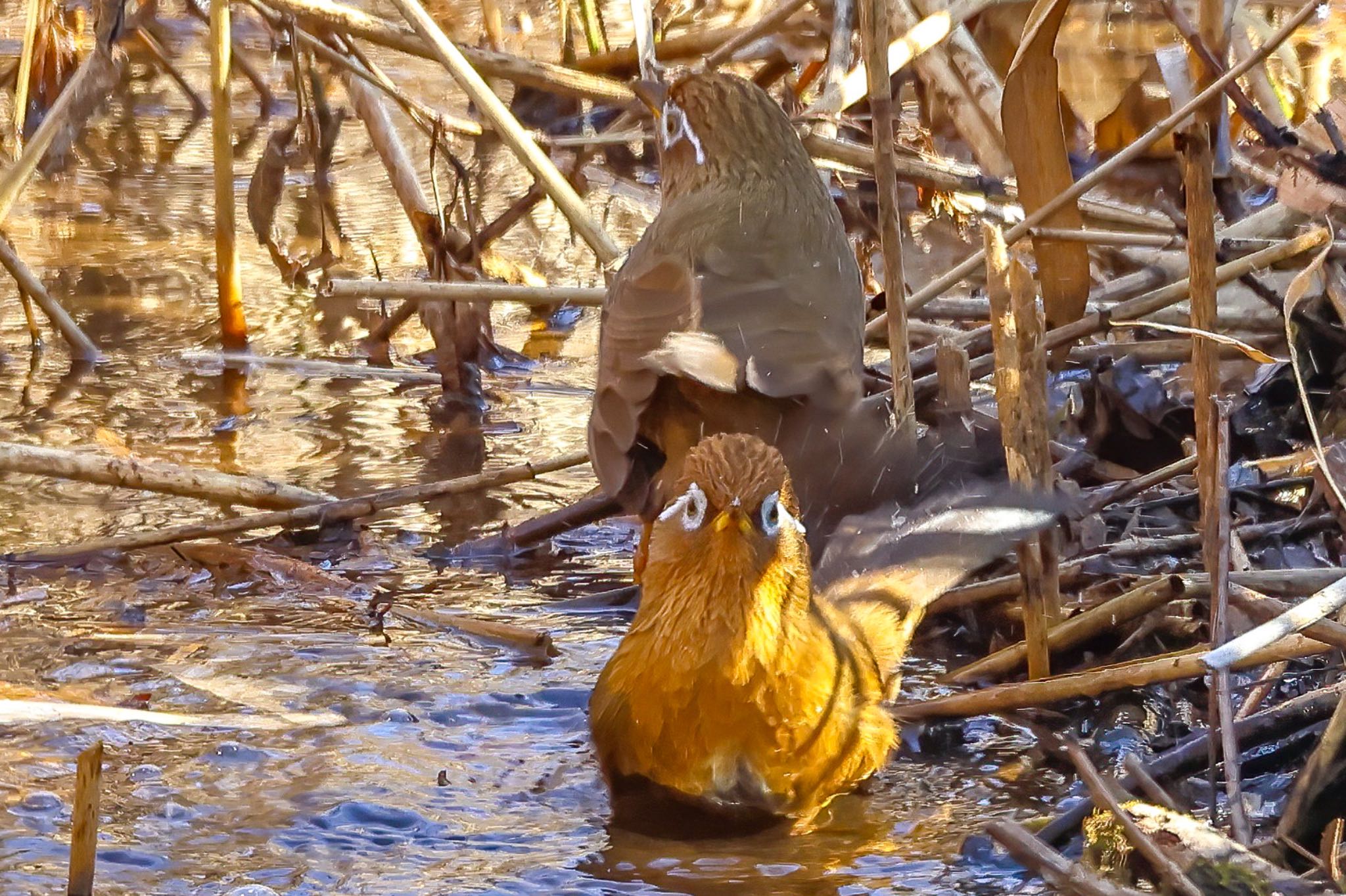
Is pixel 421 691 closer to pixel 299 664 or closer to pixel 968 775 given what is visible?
pixel 299 664

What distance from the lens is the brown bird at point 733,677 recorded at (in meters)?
3.21

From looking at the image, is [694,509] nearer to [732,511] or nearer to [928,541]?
[732,511]

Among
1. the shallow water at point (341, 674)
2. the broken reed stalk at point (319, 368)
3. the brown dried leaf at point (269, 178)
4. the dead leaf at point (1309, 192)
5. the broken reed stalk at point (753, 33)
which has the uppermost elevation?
the broken reed stalk at point (753, 33)

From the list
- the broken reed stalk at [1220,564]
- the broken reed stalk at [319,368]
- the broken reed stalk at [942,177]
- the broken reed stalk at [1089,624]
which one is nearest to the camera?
the broken reed stalk at [1220,564]

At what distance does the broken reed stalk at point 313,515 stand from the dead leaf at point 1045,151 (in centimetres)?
128

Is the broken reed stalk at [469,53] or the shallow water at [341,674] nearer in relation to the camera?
the shallow water at [341,674]

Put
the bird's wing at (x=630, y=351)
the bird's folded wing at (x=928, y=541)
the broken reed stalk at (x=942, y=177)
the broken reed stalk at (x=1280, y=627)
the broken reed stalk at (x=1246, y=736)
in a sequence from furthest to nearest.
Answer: the broken reed stalk at (x=942, y=177), the bird's wing at (x=630, y=351), the bird's folded wing at (x=928, y=541), the broken reed stalk at (x=1246, y=736), the broken reed stalk at (x=1280, y=627)

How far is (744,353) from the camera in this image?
3854mm

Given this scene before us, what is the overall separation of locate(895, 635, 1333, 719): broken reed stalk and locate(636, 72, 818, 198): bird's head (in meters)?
1.99

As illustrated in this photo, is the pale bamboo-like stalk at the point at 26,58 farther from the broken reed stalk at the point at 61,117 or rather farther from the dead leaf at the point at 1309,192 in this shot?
the dead leaf at the point at 1309,192

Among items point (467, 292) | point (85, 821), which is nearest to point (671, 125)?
point (467, 292)

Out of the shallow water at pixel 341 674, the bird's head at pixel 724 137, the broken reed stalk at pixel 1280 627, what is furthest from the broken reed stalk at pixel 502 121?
the broken reed stalk at pixel 1280 627

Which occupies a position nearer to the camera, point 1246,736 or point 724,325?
point 1246,736

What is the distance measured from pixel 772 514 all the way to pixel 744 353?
0.66 m
